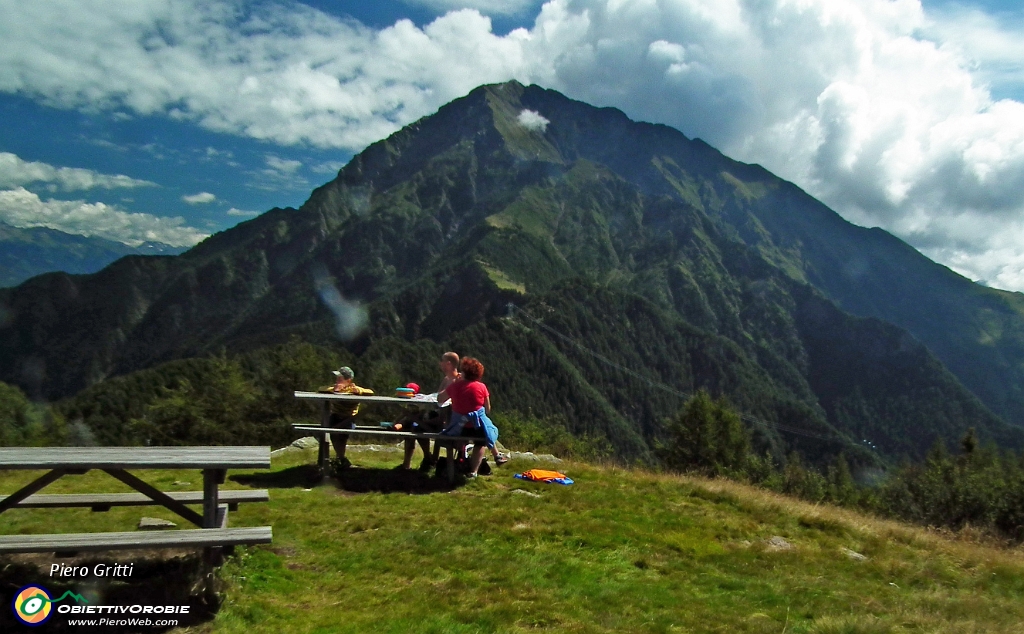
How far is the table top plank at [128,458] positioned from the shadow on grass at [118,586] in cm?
90

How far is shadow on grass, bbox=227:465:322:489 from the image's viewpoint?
38.0ft

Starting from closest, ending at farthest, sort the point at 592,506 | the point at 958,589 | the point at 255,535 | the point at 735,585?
1. the point at 255,535
2. the point at 735,585
3. the point at 958,589
4. the point at 592,506

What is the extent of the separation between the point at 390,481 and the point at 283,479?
182cm

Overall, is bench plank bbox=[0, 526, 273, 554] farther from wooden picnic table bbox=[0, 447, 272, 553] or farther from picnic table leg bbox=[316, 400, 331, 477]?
picnic table leg bbox=[316, 400, 331, 477]

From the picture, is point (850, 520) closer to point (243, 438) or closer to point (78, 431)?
point (243, 438)

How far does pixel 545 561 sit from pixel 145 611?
4.02 meters

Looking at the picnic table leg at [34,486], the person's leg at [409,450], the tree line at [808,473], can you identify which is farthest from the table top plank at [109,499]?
the tree line at [808,473]

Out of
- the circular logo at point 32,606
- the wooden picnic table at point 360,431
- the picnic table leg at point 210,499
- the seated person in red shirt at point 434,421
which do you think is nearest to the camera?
the circular logo at point 32,606

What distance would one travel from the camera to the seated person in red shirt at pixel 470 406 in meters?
12.1

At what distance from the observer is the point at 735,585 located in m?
7.68

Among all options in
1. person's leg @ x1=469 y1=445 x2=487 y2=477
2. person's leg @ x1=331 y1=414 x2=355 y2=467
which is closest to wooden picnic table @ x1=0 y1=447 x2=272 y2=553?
person's leg @ x1=331 y1=414 x2=355 y2=467

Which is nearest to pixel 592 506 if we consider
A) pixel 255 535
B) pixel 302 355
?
pixel 255 535

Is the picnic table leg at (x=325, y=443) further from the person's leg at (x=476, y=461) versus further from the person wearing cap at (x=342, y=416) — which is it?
the person's leg at (x=476, y=461)

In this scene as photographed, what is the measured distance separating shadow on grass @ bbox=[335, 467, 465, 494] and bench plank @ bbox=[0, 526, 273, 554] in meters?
5.27
